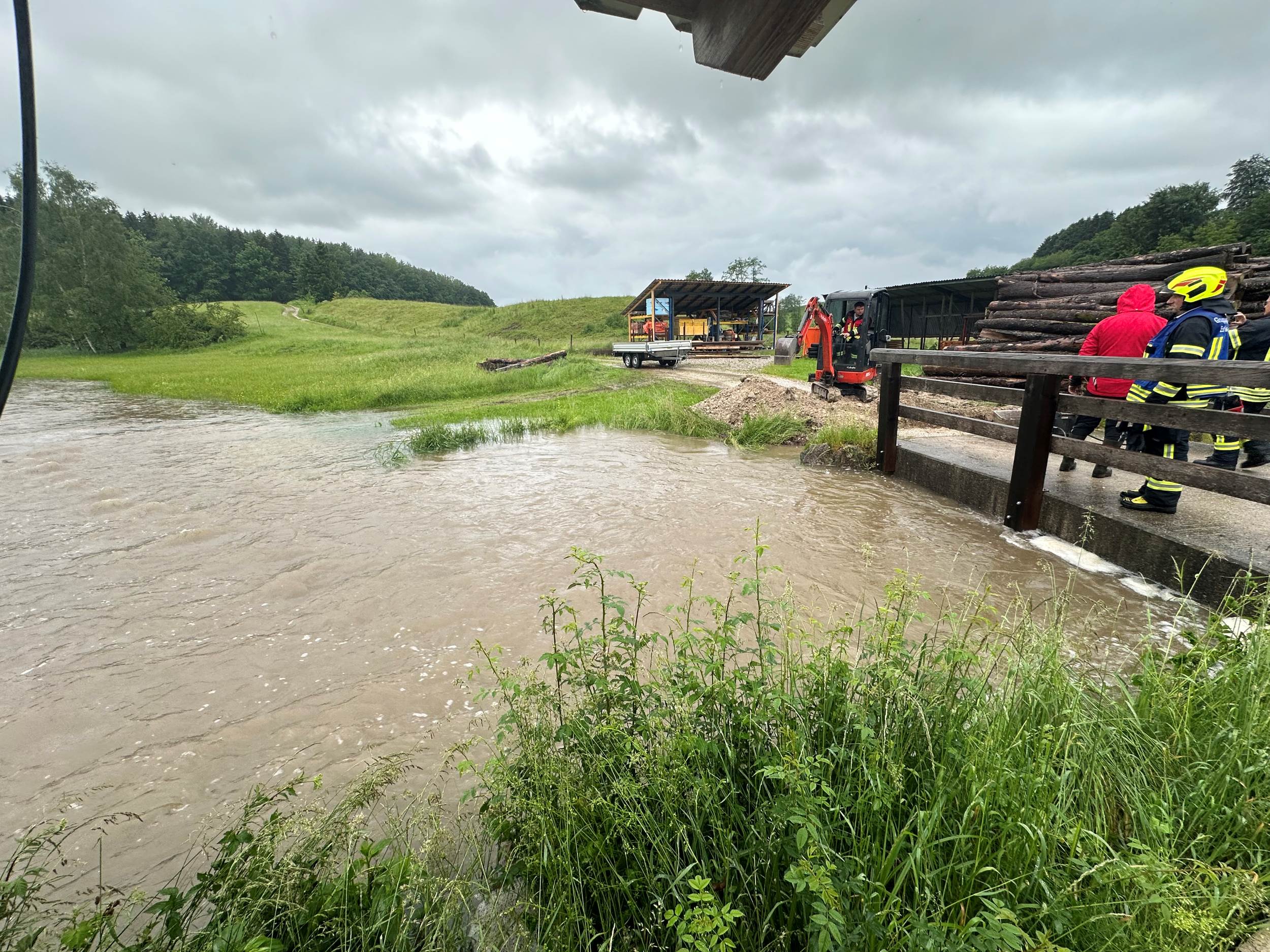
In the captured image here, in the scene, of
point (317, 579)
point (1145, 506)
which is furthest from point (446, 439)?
point (1145, 506)

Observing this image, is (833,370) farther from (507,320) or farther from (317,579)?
(507,320)

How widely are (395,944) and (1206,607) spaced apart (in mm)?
5429

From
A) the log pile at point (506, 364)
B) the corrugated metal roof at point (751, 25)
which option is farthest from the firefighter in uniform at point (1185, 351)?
the log pile at point (506, 364)

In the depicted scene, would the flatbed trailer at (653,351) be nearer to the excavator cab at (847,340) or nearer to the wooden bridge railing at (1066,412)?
the excavator cab at (847,340)

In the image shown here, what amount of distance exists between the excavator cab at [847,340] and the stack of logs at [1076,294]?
2874mm

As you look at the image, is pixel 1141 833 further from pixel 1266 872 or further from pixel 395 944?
pixel 395 944

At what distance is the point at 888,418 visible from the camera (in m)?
7.96

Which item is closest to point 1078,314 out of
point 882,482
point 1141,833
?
point 882,482

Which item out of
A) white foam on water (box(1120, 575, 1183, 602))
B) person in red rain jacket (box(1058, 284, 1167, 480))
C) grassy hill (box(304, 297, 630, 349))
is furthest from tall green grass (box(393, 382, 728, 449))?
grassy hill (box(304, 297, 630, 349))

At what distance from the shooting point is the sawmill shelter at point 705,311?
112ft

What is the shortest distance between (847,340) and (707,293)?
73.8 feet

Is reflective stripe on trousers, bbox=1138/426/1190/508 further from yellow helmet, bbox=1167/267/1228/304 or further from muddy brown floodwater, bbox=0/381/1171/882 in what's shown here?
yellow helmet, bbox=1167/267/1228/304

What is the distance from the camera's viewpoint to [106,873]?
87.6 inches

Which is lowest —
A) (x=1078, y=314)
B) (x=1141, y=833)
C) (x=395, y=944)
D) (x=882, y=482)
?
(x=882, y=482)
